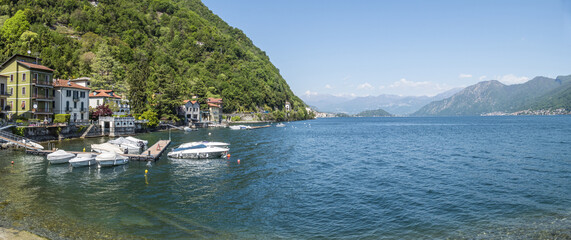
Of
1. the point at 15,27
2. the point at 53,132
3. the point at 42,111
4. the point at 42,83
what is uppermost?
the point at 15,27

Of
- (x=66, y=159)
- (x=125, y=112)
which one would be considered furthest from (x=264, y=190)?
(x=125, y=112)

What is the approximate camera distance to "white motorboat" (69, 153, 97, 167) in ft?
121

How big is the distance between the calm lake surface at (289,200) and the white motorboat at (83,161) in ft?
3.96

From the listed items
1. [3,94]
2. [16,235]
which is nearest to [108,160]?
[16,235]

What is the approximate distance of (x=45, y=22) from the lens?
15175 cm

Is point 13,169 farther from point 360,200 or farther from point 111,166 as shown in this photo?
point 360,200

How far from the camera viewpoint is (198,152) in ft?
148

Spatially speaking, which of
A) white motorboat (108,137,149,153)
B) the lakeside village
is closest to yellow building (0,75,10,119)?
the lakeside village

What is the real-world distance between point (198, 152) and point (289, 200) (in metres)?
24.5

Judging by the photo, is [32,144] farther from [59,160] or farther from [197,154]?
[197,154]

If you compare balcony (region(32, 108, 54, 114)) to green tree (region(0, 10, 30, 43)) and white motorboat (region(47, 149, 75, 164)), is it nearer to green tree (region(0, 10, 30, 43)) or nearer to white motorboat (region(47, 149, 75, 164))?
white motorboat (region(47, 149, 75, 164))

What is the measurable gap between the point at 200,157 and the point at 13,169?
20428 mm

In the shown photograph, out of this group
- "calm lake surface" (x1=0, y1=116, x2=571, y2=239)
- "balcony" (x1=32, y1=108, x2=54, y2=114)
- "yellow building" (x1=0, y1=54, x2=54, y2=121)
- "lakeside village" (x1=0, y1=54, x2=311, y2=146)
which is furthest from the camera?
"balcony" (x1=32, y1=108, x2=54, y2=114)

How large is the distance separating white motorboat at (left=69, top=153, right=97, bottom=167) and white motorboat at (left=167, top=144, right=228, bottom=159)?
9.48 meters
